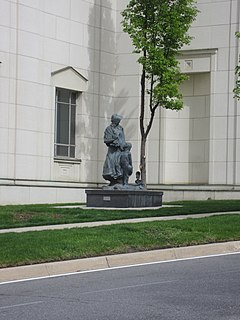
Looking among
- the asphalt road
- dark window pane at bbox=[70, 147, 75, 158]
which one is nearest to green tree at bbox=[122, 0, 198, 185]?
dark window pane at bbox=[70, 147, 75, 158]

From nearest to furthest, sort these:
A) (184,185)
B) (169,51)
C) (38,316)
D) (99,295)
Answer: (38,316)
(99,295)
(169,51)
(184,185)

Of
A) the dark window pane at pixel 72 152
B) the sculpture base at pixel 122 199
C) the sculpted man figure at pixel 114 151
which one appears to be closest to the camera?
the sculpture base at pixel 122 199

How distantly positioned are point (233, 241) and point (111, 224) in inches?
132

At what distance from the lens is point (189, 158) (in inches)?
1356

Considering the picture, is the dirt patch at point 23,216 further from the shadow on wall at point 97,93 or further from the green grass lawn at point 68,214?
the shadow on wall at point 97,93

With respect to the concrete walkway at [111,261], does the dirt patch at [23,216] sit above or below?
above

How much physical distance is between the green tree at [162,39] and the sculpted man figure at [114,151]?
3.95 meters

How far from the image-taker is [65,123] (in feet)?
110

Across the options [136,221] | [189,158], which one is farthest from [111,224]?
[189,158]

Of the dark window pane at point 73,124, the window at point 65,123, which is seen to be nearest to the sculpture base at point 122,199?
the window at point 65,123

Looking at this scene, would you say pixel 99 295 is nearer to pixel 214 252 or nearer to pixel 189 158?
pixel 214 252

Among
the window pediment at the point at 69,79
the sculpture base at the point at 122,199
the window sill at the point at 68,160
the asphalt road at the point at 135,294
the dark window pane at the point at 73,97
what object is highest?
the window pediment at the point at 69,79

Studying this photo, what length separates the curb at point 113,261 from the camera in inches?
535

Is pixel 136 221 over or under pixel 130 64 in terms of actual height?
under
